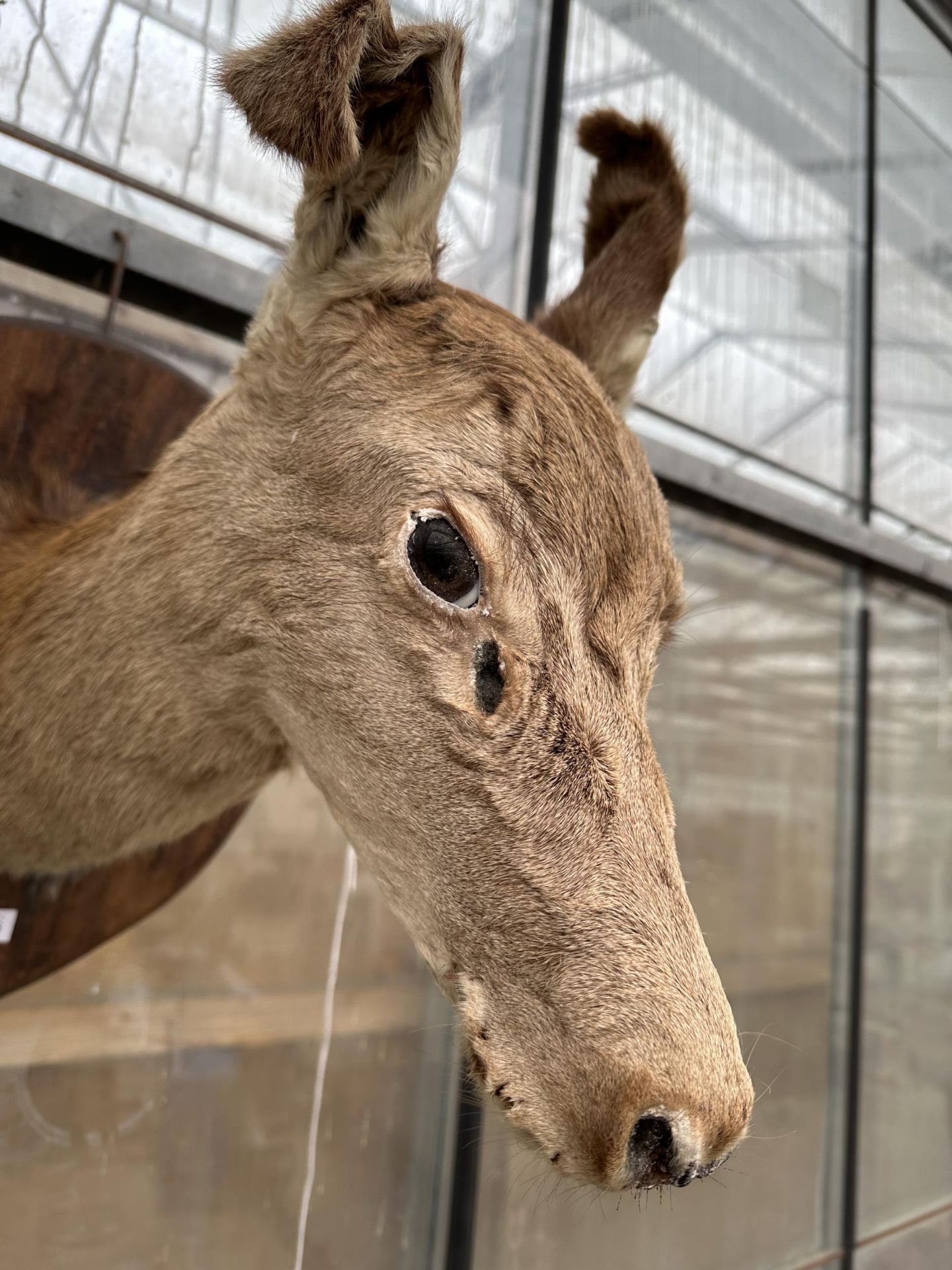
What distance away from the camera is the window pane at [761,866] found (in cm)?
183

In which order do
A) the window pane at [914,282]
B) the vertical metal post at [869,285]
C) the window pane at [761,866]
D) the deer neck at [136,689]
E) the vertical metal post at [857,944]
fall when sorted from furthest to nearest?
the window pane at [914,282] < the vertical metal post at [869,285] < the vertical metal post at [857,944] < the window pane at [761,866] < the deer neck at [136,689]

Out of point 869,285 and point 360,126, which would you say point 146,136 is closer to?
point 360,126

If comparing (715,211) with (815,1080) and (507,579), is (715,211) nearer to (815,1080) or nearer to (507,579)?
(507,579)

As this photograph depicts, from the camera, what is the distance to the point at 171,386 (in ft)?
3.62

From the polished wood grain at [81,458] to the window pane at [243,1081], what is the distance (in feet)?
0.54

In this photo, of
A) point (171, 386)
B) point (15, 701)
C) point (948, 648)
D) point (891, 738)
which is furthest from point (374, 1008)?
point (948, 648)

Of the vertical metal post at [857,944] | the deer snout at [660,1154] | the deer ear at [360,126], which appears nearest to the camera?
the deer snout at [660,1154]

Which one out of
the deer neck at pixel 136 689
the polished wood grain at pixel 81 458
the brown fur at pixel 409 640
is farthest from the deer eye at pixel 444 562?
the polished wood grain at pixel 81 458

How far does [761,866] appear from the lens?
205 centimetres

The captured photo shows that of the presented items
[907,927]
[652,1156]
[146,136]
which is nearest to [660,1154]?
[652,1156]

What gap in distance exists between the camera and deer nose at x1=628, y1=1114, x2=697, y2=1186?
54cm

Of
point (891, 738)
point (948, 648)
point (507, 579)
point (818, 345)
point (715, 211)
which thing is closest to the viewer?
point (507, 579)

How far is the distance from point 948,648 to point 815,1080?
141 centimetres

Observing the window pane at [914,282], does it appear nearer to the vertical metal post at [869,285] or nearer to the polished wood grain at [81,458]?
the vertical metal post at [869,285]
